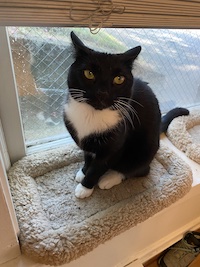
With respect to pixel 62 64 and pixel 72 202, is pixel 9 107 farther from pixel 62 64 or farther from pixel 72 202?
pixel 72 202

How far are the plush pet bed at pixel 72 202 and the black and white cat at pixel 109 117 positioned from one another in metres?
0.05

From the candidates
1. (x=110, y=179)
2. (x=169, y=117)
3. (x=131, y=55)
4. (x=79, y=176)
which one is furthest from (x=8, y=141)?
(x=169, y=117)

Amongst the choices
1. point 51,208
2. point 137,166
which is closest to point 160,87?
point 137,166

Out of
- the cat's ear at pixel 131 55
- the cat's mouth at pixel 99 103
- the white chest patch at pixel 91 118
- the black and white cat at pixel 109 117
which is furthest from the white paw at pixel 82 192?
the cat's ear at pixel 131 55

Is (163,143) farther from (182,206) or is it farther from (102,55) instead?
(102,55)

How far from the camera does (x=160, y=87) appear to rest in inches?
45.7

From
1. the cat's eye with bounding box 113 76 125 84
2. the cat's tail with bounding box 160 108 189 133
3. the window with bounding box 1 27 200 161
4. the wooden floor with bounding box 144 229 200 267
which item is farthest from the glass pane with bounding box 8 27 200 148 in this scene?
the wooden floor with bounding box 144 229 200 267

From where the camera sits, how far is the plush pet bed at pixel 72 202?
70 cm

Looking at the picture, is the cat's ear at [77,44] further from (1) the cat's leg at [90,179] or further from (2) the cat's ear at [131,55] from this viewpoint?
(1) the cat's leg at [90,179]

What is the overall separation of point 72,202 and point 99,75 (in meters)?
0.44

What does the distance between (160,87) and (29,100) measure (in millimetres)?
607

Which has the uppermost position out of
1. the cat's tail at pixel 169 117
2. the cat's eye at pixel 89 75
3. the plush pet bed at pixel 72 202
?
the cat's eye at pixel 89 75

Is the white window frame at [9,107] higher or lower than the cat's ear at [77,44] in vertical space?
lower

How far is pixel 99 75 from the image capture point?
640 mm
